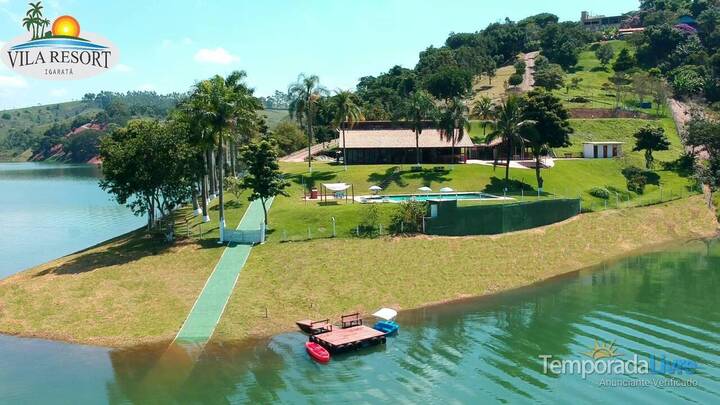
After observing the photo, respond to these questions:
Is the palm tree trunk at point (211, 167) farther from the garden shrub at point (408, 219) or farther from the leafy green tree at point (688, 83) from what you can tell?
the leafy green tree at point (688, 83)

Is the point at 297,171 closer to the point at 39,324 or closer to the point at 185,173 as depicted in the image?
the point at 185,173

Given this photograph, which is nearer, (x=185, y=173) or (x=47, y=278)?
(x=47, y=278)

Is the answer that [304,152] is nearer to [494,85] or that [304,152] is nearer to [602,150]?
[602,150]

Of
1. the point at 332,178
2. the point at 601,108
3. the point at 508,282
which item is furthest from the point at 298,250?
the point at 601,108

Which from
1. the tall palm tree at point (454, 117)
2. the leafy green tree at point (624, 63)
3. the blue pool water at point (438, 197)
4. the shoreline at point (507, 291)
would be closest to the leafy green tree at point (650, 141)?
the shoreline at point (507, 291)

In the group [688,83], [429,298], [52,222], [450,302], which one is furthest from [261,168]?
[688,83]
